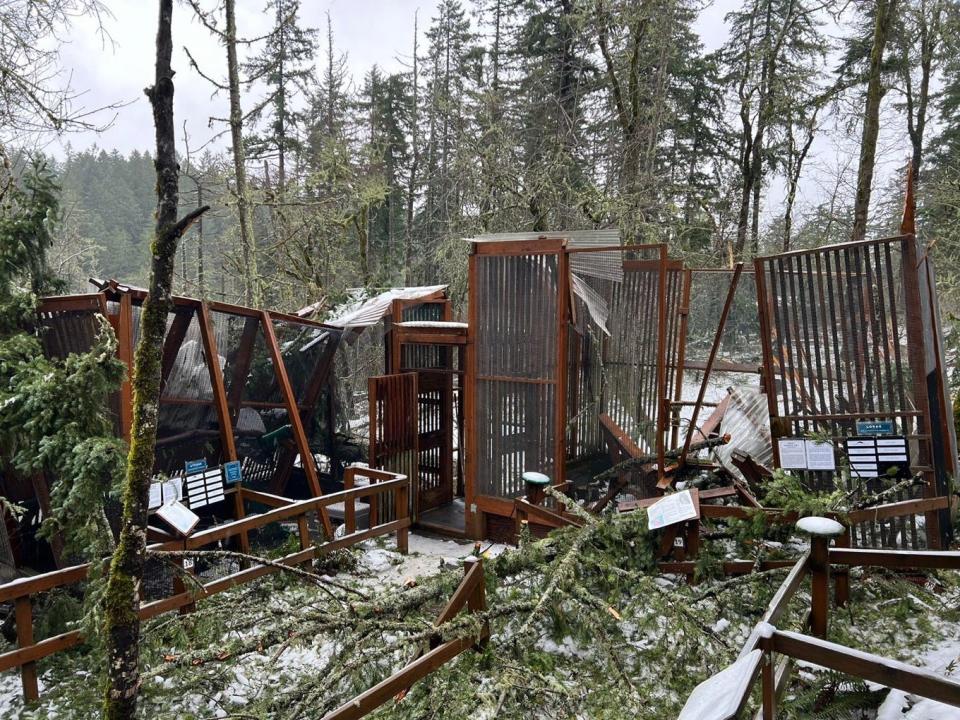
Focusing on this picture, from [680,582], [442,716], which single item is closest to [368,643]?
[442,716]

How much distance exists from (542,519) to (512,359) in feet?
7.43

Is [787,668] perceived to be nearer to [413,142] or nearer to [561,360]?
[561,360]

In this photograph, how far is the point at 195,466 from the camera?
583 centimetres

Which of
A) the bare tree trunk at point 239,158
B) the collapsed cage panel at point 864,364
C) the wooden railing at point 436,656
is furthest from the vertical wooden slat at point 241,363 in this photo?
the collapsed cage panel at point 864,364

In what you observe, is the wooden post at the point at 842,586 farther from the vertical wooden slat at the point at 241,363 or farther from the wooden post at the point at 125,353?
the vertical wooden slat at the point at 241,363

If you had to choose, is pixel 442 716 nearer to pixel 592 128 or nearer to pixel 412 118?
pixel 592 128

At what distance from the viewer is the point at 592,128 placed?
1430 centimetres

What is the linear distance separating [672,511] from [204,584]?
3517mm

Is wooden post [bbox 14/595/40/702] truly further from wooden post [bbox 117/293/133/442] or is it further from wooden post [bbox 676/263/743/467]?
wooden post [bbox 676/263/743/467]

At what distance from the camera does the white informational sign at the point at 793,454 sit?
5055 millimetres

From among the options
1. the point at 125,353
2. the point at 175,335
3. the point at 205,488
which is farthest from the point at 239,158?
the point at 205,488

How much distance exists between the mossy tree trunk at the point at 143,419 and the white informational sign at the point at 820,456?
4756 millimetres

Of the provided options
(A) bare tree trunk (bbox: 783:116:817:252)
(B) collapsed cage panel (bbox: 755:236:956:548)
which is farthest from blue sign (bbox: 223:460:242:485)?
(A) bare tree trunk (bbox: 783:116:817:252)

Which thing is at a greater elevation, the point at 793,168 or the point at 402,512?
the point at 793,168
